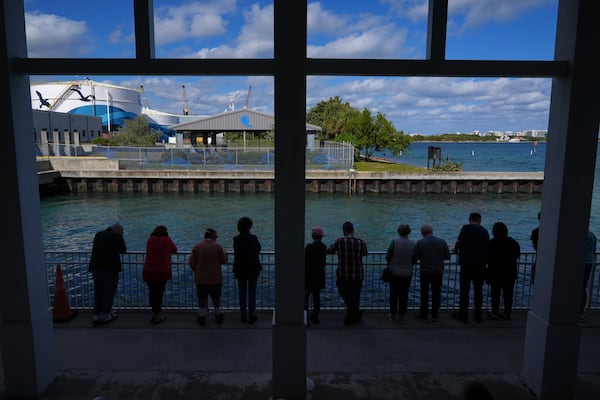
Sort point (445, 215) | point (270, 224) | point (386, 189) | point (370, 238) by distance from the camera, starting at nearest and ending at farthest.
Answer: point (370, 238)
point (270, 224)
point (445, 215)
point (386, 189)

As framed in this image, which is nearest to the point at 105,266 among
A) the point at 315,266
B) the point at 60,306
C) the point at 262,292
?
the point at 60,306

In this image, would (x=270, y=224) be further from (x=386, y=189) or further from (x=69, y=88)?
(x=69, y=88)

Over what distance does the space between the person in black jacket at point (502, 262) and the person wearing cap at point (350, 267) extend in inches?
77.6

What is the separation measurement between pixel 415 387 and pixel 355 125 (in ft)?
158

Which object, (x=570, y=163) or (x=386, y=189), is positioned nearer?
(x=570, y=163)

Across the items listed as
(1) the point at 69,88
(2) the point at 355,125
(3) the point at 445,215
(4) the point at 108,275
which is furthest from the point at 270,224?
(1) the point at 69,88

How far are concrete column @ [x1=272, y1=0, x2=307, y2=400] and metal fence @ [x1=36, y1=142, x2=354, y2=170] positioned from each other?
28501mm

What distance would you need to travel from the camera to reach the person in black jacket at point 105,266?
18.6 ft

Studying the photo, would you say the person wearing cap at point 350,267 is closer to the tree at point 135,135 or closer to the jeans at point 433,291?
the jeans at point 433,291

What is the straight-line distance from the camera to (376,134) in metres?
50.2

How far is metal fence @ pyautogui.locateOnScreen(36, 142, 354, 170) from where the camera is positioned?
107ft

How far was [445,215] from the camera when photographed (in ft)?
87.7

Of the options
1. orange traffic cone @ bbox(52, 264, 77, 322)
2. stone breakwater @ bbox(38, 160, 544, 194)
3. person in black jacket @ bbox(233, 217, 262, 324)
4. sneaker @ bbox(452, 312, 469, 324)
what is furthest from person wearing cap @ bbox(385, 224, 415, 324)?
stone breakwater @ bbox(38, 160, 544, 194)

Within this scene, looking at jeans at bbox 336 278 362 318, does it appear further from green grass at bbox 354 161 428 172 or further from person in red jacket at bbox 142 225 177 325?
green grass at bbox 354 161 428 172
